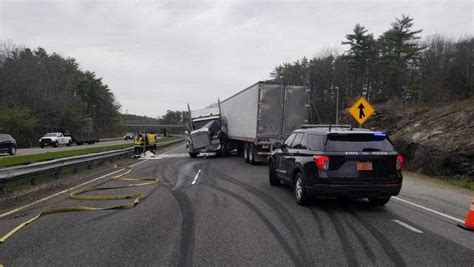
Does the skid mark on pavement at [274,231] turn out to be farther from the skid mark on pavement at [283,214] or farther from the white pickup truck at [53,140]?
the white pickup truck at [53,140]

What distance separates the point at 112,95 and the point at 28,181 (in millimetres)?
113613

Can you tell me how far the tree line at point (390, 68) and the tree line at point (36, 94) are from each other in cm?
3895

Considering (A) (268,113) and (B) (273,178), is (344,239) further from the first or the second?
(A) (268,113)

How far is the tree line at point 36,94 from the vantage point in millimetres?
52594

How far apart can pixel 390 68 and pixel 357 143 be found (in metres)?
54.7

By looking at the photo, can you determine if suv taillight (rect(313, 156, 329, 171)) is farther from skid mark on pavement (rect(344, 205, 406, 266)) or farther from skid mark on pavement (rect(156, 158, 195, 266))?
skid mark on pavement (rect(156, 158, 195, 266))

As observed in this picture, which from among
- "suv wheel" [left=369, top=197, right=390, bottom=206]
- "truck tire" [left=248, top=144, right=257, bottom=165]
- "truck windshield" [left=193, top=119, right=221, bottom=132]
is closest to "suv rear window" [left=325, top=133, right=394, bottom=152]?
"suv wheel" [left=369, top=197, right=390, bottom=206]

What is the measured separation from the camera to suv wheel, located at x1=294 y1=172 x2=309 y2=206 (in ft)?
29.2

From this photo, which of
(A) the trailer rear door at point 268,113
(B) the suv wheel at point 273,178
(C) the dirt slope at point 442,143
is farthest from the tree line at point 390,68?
(B) the suv wheel at point 273,178

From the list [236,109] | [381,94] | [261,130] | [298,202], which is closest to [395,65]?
[381,94]

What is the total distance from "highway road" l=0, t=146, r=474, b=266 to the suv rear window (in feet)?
4.13

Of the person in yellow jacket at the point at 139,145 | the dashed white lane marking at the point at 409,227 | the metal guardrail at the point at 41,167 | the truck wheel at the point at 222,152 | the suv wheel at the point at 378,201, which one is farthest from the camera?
the person in yellow jacket at the point at 139,145

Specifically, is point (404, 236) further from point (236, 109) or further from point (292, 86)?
point (236, 109)

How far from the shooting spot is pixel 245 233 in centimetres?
672
